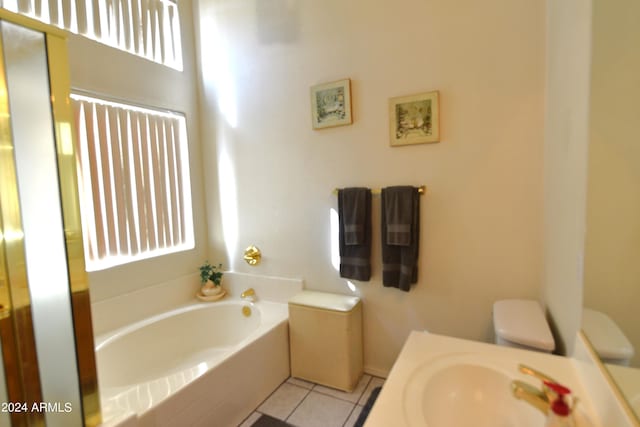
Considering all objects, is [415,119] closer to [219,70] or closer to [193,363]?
[219,70]

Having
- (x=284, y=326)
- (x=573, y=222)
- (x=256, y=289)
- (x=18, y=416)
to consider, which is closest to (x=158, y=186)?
(x=256, y=289)

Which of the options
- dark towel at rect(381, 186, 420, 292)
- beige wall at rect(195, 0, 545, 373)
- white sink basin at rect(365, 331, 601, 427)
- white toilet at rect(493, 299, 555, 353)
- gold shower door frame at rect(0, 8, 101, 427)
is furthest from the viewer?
dark towel at rect(381, 186, 420, 292)

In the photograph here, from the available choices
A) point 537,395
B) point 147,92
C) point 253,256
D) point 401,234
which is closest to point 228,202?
point 253,256

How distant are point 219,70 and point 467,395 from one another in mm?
2875

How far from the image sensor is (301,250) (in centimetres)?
244

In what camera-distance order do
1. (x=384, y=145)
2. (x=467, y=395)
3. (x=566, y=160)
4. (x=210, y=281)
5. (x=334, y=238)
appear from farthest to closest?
(x=210, y=281)
(x=334, y=238)
(x=384, y=145)
(x=566, y=160)
(x=467, y=395)

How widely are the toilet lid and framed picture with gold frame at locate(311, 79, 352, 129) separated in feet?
5.52

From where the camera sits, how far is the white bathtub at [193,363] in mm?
1480

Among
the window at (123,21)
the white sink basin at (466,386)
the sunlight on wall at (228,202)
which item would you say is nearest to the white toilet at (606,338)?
the white sink basin at (466,386)

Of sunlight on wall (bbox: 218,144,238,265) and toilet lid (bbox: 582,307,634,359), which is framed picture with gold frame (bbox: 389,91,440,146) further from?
sunlight on wall (bbox: 218,144,238,265)

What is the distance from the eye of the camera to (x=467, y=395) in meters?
1.03

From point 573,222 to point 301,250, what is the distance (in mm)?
1748

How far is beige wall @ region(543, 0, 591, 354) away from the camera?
0.97 m

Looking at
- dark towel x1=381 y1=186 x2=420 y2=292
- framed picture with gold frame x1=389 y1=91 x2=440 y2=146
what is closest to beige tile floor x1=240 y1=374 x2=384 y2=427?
dark towel x1=381 y1=186 x2=420 y2=292
